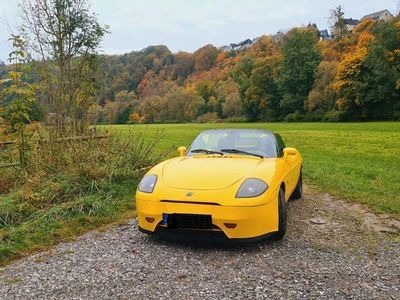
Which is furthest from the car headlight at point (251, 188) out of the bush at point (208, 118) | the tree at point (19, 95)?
the bush at point (208, 118)

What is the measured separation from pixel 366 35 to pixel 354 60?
7569mm

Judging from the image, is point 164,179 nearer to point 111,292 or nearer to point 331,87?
point 111,292

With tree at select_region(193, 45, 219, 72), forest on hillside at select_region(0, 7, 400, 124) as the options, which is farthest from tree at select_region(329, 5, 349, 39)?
tree at select_region(193, 45, 219, 72)

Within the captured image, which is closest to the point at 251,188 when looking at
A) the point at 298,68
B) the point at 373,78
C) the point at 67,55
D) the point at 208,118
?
the point at 67,55

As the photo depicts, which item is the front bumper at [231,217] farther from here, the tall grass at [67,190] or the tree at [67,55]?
the tree at [67,55]

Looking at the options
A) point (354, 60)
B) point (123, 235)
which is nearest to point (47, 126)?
point (123, 235)

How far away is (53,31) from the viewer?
1085cm

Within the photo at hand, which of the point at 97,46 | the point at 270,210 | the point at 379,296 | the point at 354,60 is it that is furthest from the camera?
the point at 354,60

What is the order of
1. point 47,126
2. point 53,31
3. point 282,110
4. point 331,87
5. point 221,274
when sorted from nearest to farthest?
1. point 221,274
2. point 47,126
3. point 53,31
4. point 331,87
5. point 282,110

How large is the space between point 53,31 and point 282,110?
200ft

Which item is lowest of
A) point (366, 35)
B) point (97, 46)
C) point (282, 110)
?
point (282, 110)

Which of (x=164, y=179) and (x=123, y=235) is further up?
(x=164, y=179)

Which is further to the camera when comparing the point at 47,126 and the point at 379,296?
the point at 47,126

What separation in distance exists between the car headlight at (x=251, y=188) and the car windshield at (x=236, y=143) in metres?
1.09
